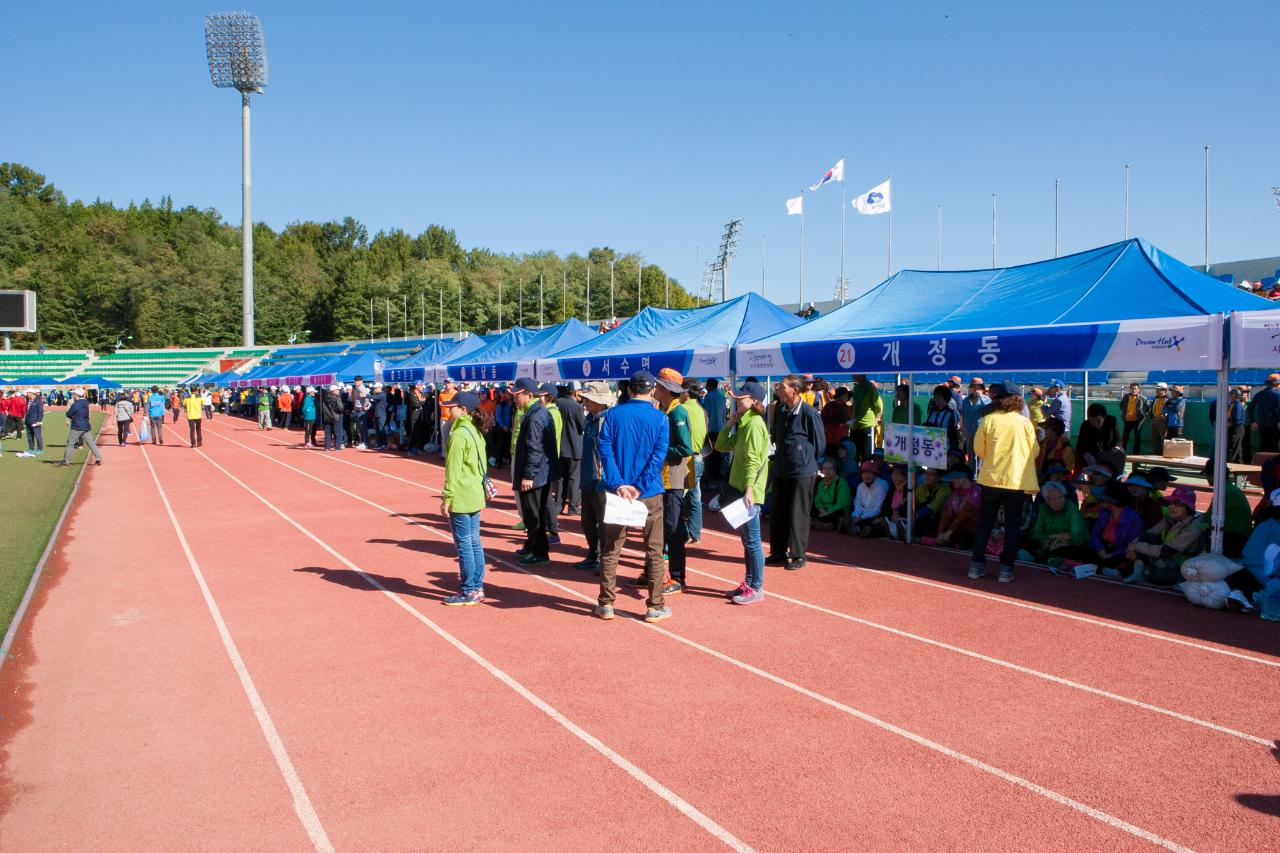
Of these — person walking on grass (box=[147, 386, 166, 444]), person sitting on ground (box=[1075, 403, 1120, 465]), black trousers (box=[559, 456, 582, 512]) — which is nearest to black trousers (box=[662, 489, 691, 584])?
black trousers (box=[559, 456, 582, 512])

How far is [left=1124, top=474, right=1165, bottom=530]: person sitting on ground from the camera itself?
26.9ft

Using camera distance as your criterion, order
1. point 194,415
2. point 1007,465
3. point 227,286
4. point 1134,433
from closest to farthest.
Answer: point 1007,465 → point 1134,433 → point 194,415 → point 227,286

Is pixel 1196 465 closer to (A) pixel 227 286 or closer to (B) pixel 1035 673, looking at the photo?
(B) pixel 1035 673

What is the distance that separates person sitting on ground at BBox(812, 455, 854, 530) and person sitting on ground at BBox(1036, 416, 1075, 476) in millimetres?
2275

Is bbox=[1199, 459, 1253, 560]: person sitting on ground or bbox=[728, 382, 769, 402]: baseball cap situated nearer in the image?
bbox=[1199, 459, 1253, 560]: person sitting on ground

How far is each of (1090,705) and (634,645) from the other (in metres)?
2.91

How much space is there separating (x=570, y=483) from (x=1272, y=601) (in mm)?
7054

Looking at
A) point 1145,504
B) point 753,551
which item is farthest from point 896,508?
point 753,551

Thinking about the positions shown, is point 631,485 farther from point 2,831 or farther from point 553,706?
point 2,831

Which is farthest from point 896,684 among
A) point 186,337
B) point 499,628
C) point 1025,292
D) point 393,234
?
point 393,234

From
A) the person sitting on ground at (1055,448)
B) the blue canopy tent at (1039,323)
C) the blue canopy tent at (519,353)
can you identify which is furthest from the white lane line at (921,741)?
the blue canopy tent at (519,353)

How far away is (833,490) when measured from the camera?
421 inches

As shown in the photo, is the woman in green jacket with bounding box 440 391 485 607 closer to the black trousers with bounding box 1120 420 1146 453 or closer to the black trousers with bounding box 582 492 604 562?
the black trousers with bounding box 582 492 604 562

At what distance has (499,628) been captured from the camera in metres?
6.49
